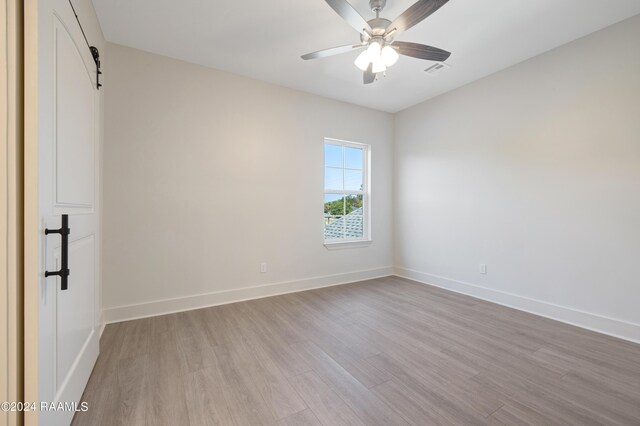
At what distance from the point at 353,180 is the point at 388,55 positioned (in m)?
2.38

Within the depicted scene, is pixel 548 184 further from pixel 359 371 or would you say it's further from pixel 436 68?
pixel 359 371

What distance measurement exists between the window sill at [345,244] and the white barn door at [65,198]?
271 centimetres

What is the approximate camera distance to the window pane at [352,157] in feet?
13.8

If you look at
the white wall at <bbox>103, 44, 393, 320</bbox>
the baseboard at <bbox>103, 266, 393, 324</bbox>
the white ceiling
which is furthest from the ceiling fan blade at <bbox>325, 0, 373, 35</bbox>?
the baseboard at <bbox>103, 266, 393, 324</bbox>

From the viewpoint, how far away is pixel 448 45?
260 centimetres

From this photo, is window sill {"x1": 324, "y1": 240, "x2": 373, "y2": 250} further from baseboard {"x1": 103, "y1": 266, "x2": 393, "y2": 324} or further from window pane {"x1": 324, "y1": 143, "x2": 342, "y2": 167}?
window pane {"x1": 324, "y1": 143, "x2": 342, "y2": 167}

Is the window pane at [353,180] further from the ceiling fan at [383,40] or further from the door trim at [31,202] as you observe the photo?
the door trim at [31,202]

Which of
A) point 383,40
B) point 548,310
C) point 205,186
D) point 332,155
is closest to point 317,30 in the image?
point 383,40

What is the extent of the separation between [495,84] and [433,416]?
3549 millimetres

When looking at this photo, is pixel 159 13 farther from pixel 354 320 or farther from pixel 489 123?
pixel 489 123

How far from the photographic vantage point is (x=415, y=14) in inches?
64.9

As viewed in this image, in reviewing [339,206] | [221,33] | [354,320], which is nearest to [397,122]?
[339,206]

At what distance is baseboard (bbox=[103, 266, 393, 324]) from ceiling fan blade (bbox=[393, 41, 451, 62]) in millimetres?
2899

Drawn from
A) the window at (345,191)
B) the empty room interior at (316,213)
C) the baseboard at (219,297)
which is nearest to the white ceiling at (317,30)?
the empty room interior at (316,213)
